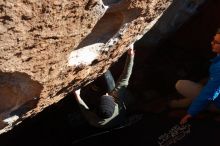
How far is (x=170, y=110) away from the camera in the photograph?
2.45 metres

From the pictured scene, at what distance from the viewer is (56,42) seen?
4.54 ft

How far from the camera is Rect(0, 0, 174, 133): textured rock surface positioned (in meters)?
1.24

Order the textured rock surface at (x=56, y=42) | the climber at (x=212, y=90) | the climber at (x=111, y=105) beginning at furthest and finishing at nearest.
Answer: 1. the climber at (x=111, y=105)
2. the climber at (x=212, y=90)
3. the textured rock surface at (x=56, y=42)

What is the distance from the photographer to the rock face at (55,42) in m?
1.24

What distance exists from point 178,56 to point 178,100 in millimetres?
756

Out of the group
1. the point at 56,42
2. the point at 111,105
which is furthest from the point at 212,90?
the point at 56,42

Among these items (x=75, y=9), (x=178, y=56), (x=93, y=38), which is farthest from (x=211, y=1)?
(x=75, y=9)

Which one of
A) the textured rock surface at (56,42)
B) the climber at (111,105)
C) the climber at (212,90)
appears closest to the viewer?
the textured rock surface at (56,42)

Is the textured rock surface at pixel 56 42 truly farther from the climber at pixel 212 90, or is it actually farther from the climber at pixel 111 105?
the climber at pixel 212 90

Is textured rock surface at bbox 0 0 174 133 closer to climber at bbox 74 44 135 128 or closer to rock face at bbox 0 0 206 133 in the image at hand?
rock face at bbox 0 0 206 133

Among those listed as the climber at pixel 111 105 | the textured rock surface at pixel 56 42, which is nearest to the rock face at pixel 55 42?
the textured rock surface at pixel 56 42

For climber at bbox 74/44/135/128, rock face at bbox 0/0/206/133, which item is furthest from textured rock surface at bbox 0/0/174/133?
climber at bbox 74/44/135/128

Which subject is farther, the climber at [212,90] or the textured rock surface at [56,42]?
the climber at [212,90]

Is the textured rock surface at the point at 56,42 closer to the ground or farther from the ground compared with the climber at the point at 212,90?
farther from the ground
